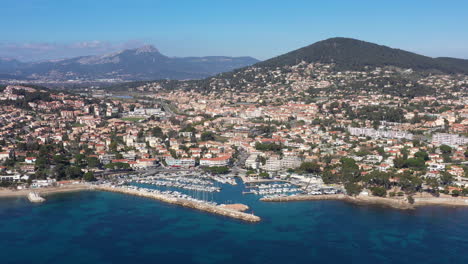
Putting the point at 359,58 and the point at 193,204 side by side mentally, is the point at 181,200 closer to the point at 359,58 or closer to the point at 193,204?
the point at 193,204

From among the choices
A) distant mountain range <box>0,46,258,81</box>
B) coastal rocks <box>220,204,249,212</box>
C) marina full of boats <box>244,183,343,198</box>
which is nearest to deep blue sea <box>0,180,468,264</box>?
coastal rocks <box>220,204,249,212</box>

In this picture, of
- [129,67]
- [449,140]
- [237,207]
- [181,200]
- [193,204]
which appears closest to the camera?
[237,207]

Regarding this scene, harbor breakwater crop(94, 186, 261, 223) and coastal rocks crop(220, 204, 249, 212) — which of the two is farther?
coastal rocks crop(220, 204, 249, 212)

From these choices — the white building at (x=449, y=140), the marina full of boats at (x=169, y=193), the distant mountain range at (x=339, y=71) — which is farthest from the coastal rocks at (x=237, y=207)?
the distant mountain range at (x=339, y=71)

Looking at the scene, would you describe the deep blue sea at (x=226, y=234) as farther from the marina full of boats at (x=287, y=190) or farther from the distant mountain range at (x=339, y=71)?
the distant mountain range at (x=339, y=71)

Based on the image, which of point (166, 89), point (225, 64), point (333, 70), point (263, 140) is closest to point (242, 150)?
point (263, 140)

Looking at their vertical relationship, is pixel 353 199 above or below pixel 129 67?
below

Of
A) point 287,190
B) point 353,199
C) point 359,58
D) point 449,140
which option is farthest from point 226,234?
point 359,58

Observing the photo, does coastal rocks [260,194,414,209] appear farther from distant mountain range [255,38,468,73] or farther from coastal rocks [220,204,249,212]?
distant mountain range [255,38,468,73]
